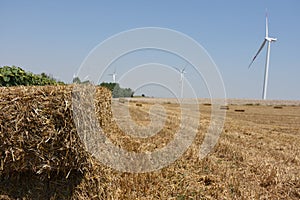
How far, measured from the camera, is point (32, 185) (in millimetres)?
4074

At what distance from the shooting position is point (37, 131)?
11.9 ft

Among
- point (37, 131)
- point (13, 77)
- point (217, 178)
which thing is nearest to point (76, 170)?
point (37, 131)

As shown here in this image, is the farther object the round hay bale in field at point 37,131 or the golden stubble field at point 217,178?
the golden stubble field at point 217,178

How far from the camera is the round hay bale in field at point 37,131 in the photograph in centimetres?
356

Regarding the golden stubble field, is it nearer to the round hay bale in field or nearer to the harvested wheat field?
the harvested wheat field

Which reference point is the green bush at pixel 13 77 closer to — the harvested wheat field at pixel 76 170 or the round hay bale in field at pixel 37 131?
the harvested wheat field at pixel 76 170

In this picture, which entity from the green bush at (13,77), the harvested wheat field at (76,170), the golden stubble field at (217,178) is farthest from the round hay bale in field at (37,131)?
the green bush at (13,77)

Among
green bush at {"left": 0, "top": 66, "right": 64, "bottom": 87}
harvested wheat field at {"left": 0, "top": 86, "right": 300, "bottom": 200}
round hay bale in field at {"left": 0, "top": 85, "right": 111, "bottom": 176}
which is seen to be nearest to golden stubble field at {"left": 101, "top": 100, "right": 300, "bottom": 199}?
harvested wheat field at {"left": 0, "top": 86, "right": 300, "bottom": 200}

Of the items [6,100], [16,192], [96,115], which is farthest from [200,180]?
[6,100]

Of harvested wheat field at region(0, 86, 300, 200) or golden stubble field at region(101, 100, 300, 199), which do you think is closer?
harvested wheat field at region(0, 86, 300, 200)

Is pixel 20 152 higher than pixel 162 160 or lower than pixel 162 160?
higher

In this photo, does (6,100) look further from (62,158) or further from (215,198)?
(215,198)

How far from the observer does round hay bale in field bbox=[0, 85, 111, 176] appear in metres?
3.56

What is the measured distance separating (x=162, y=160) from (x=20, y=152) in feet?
11.2
